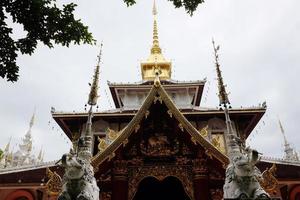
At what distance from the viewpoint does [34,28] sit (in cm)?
588

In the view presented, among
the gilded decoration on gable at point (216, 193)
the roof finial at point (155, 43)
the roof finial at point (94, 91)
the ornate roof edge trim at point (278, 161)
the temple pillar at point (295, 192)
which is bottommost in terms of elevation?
the gilded decoration on gable at point (216, 193)

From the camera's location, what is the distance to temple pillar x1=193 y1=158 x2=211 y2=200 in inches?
428

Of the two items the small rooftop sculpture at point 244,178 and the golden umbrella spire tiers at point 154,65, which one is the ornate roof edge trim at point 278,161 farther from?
the golden umbrella spire tiers at point 154,65

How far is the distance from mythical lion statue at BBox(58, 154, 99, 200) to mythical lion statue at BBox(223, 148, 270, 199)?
2958 mm

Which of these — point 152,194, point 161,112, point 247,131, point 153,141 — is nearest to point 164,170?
point 153,141

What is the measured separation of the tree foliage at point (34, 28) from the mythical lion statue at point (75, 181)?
6.73 feet

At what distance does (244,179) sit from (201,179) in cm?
484

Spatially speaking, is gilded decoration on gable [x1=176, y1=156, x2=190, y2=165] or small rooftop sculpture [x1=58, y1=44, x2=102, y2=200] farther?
gilded decoration on gable [x1=176, y1=156, x2=190, y2=165]

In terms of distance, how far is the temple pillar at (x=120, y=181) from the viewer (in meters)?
11.0

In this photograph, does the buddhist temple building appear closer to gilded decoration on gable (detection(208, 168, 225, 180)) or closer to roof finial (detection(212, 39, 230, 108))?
gilded decoration on gable (detection(208, 168, 225, 180))

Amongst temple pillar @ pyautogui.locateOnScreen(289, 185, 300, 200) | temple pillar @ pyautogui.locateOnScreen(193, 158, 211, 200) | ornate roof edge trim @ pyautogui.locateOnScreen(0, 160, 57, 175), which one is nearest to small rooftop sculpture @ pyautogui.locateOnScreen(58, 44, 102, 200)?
temple pillar @ pyautogui.locateOnScreen(193, 158, 211, 200)

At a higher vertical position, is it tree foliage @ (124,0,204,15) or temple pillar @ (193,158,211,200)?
tree foliage @ (124,0,204,15)

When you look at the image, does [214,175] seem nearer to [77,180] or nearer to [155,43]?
[77,180]

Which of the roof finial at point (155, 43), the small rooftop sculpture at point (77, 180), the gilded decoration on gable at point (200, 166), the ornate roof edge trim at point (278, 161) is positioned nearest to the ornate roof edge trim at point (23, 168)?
the gilded decoration on gable at point (200, 166)
